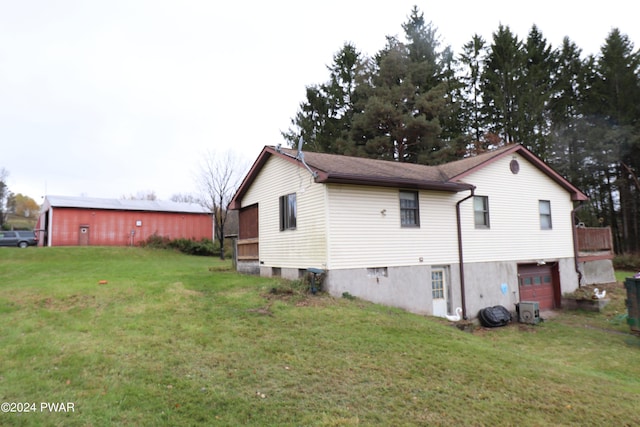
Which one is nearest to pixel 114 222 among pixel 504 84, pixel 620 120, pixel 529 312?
pixel 529 312

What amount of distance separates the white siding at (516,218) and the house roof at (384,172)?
345 millimetres

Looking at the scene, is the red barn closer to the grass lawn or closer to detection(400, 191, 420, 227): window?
the grass lawn

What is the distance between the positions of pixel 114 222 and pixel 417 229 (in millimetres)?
25646

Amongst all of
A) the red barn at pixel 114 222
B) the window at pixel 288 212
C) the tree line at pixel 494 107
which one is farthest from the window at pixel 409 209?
the red barn at pixel 114 222

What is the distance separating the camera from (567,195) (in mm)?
17312

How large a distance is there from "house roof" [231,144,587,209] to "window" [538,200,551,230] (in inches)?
50.1

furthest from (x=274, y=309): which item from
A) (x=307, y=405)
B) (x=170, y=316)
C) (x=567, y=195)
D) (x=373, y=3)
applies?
(x=567, y=195)

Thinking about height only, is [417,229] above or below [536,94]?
below

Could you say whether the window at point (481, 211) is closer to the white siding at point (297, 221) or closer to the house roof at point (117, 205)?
the white siding at point (297, 221)

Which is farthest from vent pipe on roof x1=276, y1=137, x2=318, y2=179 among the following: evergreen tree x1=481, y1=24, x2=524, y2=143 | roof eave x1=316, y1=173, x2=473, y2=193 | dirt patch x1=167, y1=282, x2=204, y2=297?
evergreen tree x1=481, y1=24, x2=524, y2=143

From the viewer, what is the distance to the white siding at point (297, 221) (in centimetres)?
1097

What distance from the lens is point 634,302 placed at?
35.5ft

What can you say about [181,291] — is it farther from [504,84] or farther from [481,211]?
[504,84]

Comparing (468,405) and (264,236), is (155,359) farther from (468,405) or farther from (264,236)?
(264,236)
